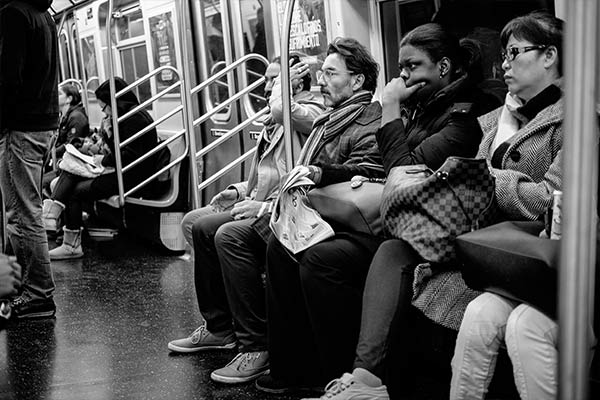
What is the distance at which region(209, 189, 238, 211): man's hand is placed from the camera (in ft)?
13.7

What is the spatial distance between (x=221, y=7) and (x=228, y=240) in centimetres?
338

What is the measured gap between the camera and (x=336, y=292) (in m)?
3.17

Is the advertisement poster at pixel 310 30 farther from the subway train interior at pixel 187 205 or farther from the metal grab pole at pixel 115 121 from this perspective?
the metal grab pole at pixel 115 121

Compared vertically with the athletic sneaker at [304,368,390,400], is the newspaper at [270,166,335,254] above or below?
above

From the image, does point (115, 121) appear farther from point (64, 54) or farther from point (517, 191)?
point (64, 54)

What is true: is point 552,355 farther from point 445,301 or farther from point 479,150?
point 479,150

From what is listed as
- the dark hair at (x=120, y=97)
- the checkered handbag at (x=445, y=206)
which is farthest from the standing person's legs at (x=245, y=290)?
the dark hair at (x=120, y=97)

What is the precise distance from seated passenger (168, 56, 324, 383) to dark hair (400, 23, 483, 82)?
0.74m

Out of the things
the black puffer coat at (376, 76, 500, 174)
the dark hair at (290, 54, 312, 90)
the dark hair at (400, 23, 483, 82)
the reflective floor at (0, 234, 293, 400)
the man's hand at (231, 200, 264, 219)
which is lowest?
the reflective floor at (0, 234, 293, 400)

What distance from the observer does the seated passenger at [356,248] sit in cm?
316

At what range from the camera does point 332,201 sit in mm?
3311

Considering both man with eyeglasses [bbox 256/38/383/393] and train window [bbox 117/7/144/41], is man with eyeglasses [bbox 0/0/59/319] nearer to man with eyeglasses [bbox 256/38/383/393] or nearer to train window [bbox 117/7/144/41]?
man with eyeglasses [bbox 256/38/383/393]

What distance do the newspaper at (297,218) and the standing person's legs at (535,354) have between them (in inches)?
37.3

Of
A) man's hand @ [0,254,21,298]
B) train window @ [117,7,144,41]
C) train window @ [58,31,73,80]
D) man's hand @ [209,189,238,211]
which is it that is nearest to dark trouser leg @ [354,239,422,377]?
man's hand @ [0,254,21,298]
